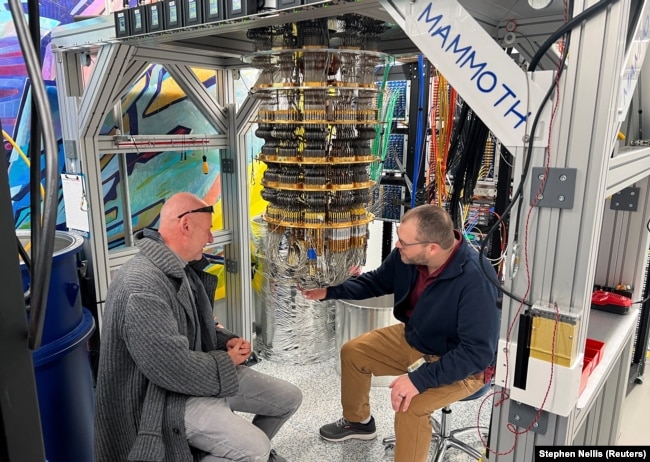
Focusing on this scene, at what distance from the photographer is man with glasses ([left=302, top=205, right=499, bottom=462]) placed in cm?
180

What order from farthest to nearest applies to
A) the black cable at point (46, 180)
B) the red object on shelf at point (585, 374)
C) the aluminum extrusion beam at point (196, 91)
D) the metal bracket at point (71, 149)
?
1. the aluminum extrusion beam at point (196, 91)
2. the metal bracket at point (71, 149)
3. the red object on shelf at point (585, 374)
4. the black cable at point (46, 180)

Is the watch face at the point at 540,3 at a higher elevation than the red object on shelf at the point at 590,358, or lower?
higher

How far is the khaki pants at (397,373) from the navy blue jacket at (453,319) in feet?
0.33

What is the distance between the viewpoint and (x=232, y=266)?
128 inches

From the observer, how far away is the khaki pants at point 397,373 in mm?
1865

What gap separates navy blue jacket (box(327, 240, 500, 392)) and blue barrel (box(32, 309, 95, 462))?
1116 millimetres

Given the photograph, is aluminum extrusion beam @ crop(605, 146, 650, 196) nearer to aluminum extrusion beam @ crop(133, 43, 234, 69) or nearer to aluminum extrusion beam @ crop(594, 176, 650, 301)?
aluminum extrusion beam @ crop(594, 176, 650, 301)

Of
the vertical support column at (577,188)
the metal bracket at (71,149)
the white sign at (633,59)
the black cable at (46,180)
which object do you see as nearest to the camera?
the black cable at (46,180)

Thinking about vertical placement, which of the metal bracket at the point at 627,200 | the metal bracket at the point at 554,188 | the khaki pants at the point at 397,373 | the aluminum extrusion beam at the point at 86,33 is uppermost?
the aluminum extrusion beam at the point at 86,33

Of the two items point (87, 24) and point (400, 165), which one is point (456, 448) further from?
point (87, 24)

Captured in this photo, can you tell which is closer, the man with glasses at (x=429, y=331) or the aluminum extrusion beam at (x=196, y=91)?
the man with glasses at (x=429, y=331)

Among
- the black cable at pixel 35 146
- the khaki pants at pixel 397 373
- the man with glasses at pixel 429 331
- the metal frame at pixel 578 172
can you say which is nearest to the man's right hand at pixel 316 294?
the man with glasses at pixel 429 331

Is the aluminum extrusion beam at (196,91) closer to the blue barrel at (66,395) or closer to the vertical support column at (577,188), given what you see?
the blue barrel at (66,395)

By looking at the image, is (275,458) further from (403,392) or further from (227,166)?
(227,166)
